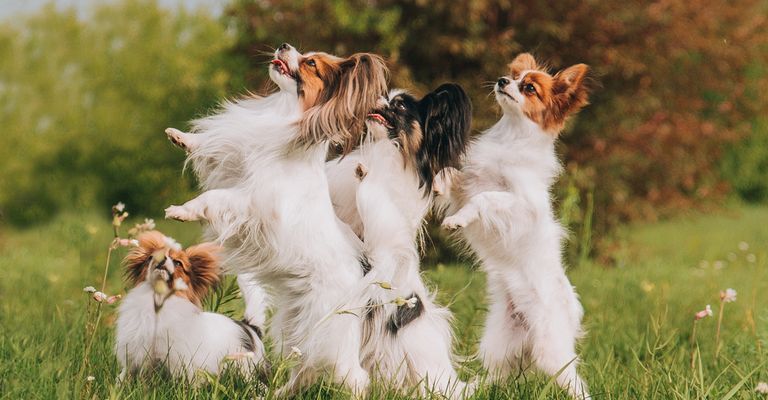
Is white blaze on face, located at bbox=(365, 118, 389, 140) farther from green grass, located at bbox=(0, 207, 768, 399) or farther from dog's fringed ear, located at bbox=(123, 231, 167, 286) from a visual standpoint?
dog's fringed ear, located at bbox=(123, 231, 167, 286)

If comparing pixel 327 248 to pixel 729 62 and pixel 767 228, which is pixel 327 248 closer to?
pixel 729 62

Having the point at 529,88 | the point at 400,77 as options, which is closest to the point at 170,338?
the point at 529,88

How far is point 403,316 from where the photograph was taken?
11.9 ft

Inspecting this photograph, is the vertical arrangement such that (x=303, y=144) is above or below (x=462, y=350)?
above

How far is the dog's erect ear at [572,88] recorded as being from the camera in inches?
165

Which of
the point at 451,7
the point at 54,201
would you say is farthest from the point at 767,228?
the point at 54,201

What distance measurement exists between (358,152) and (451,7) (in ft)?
22.8

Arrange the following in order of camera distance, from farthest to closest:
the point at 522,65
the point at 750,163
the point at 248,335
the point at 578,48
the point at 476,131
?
the point at 750,163 < the point at 578,48 < the point at 476,131 < the point at 522,65 < the point at 248,335

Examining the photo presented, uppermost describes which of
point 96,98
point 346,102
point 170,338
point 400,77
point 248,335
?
point 346,102

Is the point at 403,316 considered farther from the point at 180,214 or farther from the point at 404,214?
the point at 180,214

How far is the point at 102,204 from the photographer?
18.2m

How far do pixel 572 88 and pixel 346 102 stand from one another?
1372 millimetres

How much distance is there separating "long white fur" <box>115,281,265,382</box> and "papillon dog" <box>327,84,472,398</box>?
62cm

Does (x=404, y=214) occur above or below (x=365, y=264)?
above
